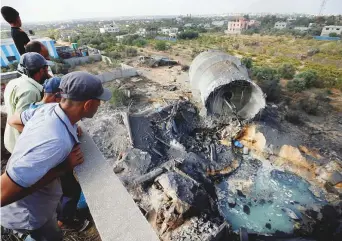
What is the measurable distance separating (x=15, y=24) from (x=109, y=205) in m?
3.47

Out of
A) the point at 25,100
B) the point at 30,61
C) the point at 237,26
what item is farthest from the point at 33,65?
the point at 237,26

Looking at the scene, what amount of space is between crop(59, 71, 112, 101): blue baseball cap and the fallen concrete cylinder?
5.59 m

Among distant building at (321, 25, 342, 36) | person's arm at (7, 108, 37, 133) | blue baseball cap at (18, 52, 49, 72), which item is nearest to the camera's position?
person's arm at (7, 108, 37, 133)

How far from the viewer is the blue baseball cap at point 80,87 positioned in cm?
140

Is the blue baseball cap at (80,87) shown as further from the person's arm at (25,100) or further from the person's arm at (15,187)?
the person's arm at (25,100)

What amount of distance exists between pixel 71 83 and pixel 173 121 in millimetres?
5875

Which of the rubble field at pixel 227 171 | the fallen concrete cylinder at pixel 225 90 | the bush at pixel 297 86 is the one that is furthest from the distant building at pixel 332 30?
the fallen concrete cylinder at pixel 225 90

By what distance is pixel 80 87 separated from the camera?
1.40 meters

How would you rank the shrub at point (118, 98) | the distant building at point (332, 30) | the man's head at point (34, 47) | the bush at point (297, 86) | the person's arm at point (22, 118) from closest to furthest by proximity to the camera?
the person's arm at point (22, 118)
the man's head at point (34, 47)
the shrub at point (118, 98)
the bush at point (297, 86)
the distant building at point (332, 30)

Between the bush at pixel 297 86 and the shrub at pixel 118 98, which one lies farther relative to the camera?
the bush at pixel 297 86

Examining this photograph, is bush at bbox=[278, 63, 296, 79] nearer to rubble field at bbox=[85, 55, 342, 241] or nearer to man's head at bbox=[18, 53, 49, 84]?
rubble field at bbox=[85, 55, 342, 241]

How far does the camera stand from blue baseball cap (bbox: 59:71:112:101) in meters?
1.40

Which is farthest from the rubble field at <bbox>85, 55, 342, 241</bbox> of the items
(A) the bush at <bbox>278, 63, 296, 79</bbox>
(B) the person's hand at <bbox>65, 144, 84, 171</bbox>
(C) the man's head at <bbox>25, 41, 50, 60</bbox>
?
(A) the bush at <bbox>278, 63, 296, 79</bbox>

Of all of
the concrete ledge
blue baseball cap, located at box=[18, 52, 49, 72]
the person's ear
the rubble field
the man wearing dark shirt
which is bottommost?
the rubble field
